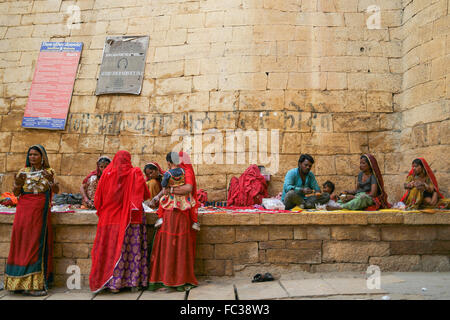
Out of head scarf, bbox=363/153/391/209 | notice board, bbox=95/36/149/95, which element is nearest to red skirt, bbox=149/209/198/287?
head scarf, bbox=363/153/391/209

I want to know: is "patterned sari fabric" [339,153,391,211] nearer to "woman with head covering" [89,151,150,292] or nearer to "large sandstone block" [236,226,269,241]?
"large sandstone block" [236,226,269,241]

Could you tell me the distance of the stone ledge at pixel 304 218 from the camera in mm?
4395

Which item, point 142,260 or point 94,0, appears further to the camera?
point 94,0

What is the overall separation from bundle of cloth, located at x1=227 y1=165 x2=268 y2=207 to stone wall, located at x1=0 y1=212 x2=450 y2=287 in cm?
166

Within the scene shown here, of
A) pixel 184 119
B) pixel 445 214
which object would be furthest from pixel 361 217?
pixel 184 119

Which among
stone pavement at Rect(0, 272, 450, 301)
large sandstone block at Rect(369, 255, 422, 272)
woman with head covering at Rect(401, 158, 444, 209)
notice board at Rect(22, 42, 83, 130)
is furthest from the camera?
notice board at Rect(22, 42, 83, 130)

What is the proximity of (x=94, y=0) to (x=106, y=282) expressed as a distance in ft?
25.0

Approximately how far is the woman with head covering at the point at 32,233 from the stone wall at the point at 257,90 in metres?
3.03

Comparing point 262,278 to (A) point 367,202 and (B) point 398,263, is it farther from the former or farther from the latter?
(A) point 367,202

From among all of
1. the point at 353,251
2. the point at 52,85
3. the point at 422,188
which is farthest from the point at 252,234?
the point at 52,85

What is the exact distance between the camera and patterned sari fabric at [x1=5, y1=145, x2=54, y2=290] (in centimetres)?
394

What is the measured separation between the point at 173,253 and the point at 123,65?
5.47m

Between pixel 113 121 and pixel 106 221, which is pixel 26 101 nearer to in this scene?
pixel 113 121

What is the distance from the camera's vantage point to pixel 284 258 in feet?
14.4
